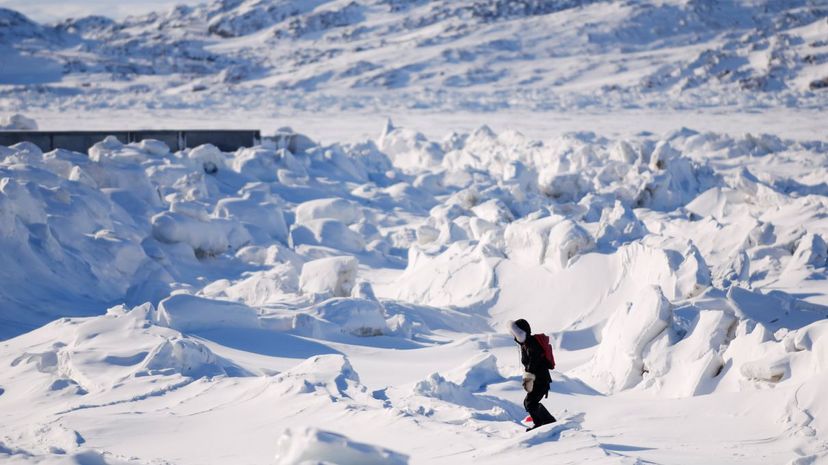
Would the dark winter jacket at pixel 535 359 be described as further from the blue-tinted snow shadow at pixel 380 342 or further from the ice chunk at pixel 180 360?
the blue-tinted snow shadow at pixel 380 342

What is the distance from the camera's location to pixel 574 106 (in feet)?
136

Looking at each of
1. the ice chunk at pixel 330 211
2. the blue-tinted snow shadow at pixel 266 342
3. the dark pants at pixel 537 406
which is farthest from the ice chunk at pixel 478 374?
the ice chunk at pixel 330 211

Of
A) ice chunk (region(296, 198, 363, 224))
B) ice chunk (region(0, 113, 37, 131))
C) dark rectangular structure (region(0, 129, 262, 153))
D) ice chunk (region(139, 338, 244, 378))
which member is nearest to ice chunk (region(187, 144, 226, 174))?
dark rectangular structure (region(0, 129, 262, 153))

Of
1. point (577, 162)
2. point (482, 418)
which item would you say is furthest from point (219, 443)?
point (577, 162)

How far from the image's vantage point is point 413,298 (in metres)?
10.8

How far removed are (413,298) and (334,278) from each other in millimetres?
1221

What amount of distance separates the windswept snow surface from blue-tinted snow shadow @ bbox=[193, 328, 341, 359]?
3 centimetres

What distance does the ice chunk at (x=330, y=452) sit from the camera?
2914 mm

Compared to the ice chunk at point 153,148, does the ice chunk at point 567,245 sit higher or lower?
higher

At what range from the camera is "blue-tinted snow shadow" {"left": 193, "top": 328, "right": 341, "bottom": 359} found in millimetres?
7402

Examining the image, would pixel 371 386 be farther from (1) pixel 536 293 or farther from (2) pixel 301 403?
(1) pixel 536 293

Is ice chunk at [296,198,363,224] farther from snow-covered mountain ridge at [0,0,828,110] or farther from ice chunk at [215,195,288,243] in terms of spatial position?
snow-covered mountain ridge at [0,0,828,110]

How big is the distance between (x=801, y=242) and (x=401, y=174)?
36.8 ft

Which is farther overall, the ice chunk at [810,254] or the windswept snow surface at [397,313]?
the ice chunk at [810,254]
